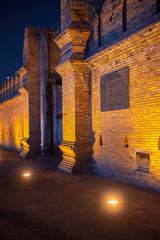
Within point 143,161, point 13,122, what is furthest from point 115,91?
point 13,122

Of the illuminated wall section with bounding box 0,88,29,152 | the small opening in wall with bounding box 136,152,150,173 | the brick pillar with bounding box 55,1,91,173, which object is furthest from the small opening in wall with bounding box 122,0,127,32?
the illuminated wall section with bounding box 0,88,29,152

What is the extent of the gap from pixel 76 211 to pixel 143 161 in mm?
2564

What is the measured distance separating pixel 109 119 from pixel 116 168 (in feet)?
4.86

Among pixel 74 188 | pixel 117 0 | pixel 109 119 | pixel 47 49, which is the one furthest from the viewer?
pixel 47 49

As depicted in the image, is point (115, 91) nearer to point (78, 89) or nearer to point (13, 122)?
point (78, 89)

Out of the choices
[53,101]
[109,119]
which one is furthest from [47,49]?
[109,119]

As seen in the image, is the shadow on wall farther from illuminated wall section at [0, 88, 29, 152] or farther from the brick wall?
illuminated wall section at [0, 88, 29, 152]

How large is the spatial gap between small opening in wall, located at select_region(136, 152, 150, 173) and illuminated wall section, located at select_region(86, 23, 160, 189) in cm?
10

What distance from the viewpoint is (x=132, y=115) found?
7238 mm

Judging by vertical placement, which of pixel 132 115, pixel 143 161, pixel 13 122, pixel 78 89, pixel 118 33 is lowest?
pixel 143 161

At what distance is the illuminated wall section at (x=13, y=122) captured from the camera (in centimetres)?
A: 1923

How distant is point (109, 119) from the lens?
8.40m

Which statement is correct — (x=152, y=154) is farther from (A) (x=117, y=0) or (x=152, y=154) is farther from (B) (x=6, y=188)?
(A) (x=117, y=0)

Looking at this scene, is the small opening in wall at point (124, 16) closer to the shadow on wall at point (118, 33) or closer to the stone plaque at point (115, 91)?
the shadow on wall at point (118, 33)
